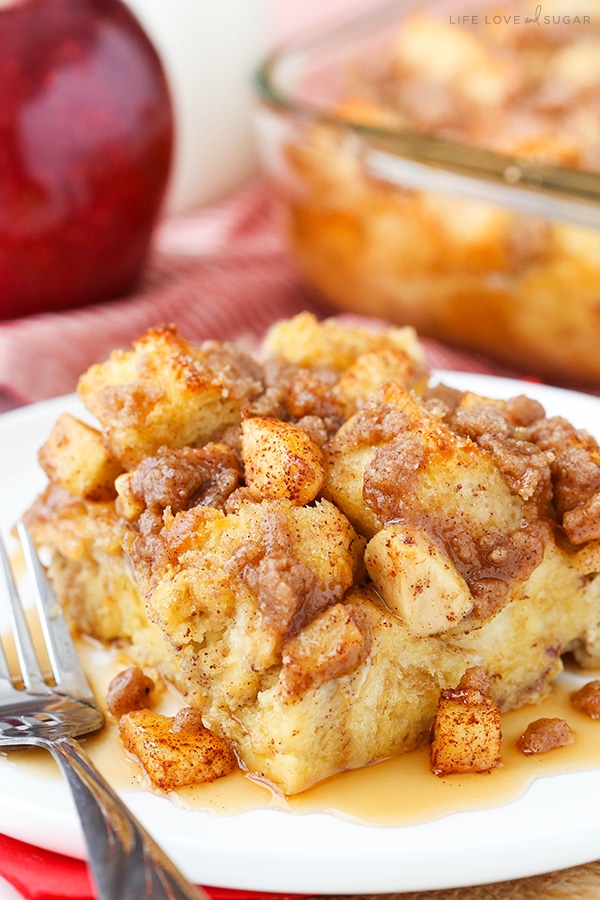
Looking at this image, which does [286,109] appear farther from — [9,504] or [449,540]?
[449,540]

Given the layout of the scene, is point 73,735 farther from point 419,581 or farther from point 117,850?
point 419,581

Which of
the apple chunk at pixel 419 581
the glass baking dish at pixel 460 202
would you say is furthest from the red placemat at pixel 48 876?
the glass baking dish at pixel 460 202

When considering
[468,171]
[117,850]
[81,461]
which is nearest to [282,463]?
[81,461]

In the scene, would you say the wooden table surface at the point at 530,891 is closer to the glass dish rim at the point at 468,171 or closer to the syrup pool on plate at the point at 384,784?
the syrup pool on plate at the point at 384,784

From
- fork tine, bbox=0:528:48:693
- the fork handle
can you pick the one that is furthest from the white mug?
the fork handle

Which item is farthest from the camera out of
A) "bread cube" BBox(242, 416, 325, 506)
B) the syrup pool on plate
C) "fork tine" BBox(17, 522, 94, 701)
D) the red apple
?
the red apple

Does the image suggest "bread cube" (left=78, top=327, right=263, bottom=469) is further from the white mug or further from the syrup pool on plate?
the white mug
